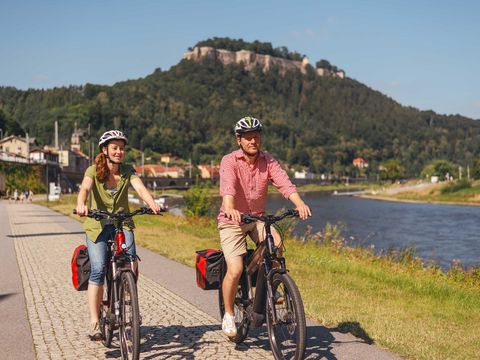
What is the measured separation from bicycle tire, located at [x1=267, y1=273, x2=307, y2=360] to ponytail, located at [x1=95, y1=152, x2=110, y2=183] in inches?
68.2

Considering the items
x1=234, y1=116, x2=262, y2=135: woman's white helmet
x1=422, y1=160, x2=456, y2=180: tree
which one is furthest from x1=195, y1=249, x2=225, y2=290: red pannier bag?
x1=422, y1=160, x2=456, y2=180: tree

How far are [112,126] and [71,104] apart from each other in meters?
20.4

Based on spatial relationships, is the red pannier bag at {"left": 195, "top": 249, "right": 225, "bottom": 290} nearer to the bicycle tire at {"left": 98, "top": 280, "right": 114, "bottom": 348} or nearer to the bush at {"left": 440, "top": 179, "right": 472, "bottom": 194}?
the bicycle tire at {"left": 98, "top": 280, "right": 114, "bottom": 348}

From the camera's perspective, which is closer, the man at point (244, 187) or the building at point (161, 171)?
the man at point (244, 187)

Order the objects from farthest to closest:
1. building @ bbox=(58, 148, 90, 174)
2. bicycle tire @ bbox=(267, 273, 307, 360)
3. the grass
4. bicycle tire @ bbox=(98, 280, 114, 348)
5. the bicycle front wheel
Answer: building @ bbox=(58, 148, 90, 174)
the grass
bicycle tire @ bbox=(98, 280, 114, 348)
the bicycle front wheel
bicycle tire @ bbox=(267, 273, 307, 360)

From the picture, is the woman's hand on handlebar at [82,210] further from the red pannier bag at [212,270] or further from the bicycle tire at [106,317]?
the red pannier bag at [212,270]

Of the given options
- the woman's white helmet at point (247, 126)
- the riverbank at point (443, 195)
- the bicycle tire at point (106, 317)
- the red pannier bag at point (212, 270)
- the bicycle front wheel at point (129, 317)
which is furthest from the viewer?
the riverbank at point (443, 195)

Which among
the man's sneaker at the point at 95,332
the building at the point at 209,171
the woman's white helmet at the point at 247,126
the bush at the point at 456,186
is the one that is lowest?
the bush at the point at 456,186

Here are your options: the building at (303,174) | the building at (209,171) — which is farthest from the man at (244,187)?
the building at (303,174)

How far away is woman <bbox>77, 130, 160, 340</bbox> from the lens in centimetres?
537

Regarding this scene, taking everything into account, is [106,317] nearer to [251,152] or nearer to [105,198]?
[105,198]

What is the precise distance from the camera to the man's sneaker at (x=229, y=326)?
17.8ft

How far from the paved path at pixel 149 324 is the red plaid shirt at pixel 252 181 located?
1245 millimetres

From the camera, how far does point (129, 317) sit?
15.9ft
